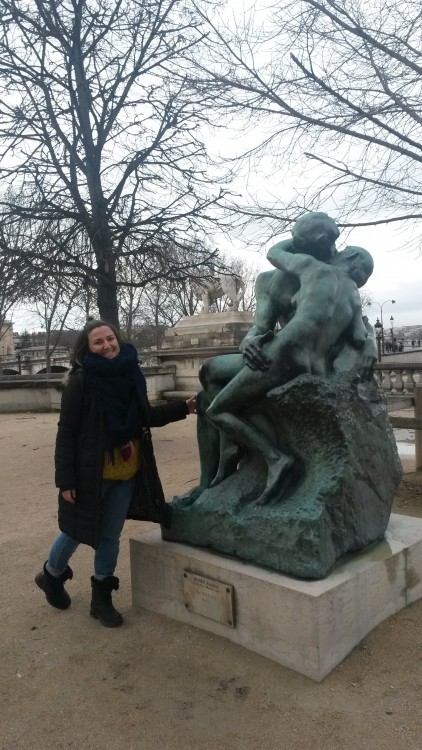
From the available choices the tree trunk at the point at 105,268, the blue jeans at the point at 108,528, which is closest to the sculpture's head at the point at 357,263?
the blue jeans at the point at 108,528

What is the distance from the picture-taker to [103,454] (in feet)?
9.68

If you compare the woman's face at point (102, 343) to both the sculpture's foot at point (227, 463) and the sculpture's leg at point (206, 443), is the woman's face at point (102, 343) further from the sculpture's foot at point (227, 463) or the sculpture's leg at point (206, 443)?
the sculpture's foot at point (227, 463)

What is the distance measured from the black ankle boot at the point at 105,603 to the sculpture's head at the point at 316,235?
7.23 ft

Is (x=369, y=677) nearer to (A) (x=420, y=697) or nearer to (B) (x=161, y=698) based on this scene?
(A) (x=420, y=697)

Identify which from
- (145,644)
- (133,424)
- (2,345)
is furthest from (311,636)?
(2,345)

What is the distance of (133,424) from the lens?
302 cm

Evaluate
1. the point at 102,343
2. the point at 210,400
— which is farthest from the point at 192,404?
the point at 102,343

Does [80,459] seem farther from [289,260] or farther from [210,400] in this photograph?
[289,260]

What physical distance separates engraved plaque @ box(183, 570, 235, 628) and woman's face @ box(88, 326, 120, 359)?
1.25 metres

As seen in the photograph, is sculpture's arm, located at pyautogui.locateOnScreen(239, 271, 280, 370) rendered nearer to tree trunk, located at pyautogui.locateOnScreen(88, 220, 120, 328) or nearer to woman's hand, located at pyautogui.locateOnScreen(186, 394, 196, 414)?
woman's hand, located at pyautogui.locateOnScreen(186, 394, 196, 414)

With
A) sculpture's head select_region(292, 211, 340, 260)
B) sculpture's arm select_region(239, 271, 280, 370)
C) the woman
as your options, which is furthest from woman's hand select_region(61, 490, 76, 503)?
sculpture's head select_region(292, 211, 340, 260)

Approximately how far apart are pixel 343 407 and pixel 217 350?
11.8 meters

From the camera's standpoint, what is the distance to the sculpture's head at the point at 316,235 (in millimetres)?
3201

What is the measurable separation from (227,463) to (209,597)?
2.44ft
